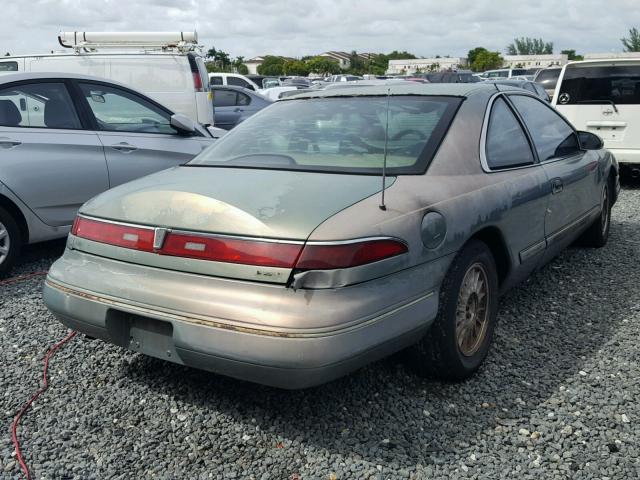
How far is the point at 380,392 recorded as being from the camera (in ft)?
10.6

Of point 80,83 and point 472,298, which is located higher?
point 80,83

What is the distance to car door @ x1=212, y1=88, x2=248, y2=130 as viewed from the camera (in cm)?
1320

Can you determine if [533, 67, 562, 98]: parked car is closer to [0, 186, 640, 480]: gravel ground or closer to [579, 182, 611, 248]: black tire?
[579, 182, 611, 248]: black tire

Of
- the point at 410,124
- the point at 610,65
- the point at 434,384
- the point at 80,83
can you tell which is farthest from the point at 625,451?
the point at 610,65

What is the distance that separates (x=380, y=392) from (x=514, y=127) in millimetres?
1865

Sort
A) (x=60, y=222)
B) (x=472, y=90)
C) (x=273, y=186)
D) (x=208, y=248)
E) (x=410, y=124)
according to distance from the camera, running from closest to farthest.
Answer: (x=208, y=248), (x=273, y=186), (x=410, y=124), (x=472, y=90), (x=60, y=222)

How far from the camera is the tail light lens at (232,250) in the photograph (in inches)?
99.9

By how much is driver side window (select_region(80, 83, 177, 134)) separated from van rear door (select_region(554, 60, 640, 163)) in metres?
5.74

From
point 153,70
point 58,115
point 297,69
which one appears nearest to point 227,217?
point 58,115

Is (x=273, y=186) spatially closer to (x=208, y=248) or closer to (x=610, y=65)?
(x=208, y=248)

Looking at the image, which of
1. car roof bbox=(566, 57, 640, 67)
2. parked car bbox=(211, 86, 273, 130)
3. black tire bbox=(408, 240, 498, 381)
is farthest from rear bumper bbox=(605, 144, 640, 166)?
parked car bbox=(211, 86, 273, 130)

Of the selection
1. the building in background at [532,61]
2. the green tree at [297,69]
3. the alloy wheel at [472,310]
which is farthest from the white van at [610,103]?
the green tree at [297,69]

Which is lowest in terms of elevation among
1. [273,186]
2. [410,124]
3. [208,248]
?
[208,248]

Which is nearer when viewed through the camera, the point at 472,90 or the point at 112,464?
the point at 112,464
